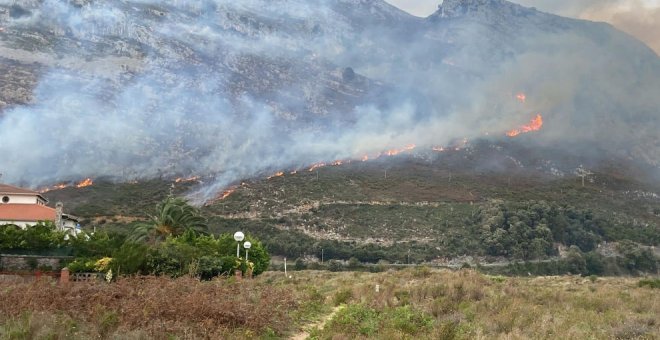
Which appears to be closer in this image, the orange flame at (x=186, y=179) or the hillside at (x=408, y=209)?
the hillside at (x=408, y=209)

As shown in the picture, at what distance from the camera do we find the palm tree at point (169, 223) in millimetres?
31047

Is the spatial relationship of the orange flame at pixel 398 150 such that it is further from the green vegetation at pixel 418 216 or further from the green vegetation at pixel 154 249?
the green vegetation at pixel 154 249

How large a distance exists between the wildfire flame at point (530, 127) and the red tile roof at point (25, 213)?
12347 centimetres

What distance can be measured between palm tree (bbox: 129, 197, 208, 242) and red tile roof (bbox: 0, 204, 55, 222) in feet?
40.5

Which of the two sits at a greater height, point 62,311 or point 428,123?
point 428,123

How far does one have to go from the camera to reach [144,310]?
9227 mm

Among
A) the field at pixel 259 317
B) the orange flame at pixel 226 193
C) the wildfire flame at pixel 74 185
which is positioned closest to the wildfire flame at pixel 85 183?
the wildfire flame at pixel 74 185

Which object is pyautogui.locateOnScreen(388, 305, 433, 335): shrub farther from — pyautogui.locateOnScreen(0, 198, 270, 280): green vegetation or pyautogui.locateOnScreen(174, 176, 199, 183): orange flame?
pyautogui.locateOnScreen(174, 176, 199, 183): orange flame

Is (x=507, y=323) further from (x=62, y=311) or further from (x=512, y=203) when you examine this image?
(x=512, y=203)

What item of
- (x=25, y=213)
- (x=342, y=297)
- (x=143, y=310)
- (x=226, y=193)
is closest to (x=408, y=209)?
(x=226, y=193)

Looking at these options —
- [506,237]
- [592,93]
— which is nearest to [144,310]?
[506,237]

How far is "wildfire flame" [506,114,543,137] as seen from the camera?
144 metres

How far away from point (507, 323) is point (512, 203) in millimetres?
75088

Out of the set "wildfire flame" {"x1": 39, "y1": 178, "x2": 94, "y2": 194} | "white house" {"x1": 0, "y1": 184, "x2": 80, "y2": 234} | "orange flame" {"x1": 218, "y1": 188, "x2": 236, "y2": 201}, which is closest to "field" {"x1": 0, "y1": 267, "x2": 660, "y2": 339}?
"white house" {"x1": 0, "y1": 184, "x2": 80, "y2": 234}
